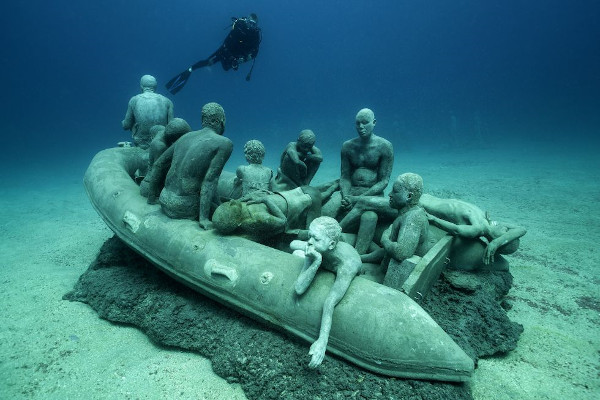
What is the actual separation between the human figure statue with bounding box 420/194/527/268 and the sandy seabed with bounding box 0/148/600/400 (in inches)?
37.6

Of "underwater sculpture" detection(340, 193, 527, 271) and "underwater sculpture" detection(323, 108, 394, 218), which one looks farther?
"underwater sculpture" detection(323, 108, 394, 218)

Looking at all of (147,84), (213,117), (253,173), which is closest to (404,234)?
(253,173)

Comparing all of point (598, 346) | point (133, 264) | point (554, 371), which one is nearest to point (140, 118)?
point (133, 264)

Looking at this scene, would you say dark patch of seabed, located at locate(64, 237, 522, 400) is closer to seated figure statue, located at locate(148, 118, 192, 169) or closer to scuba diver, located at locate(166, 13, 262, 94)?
seated figure statue, located at locate(148, 118, 192, 169)

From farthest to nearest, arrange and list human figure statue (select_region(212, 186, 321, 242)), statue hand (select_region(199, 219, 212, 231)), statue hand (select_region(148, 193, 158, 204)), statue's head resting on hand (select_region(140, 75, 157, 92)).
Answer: statue's head resting on hand (select_region(140, 75, 157, 92))
statue hand (select_region(148, 193, 158, 204))
statue hand (select_region(199, 219, 212, 231))
human figure statue (select_region(212, 186, 321, 242))

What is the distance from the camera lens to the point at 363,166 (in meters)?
4.98

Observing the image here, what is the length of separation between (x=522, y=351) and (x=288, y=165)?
3929 mm

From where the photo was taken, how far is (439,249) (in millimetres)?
3439

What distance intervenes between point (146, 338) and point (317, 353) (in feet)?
8.24

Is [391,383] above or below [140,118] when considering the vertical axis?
below

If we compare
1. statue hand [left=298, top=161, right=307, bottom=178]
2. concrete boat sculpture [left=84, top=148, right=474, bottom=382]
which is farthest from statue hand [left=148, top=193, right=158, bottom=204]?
statue hand [left=298, top=161, right=307, bottom=178]

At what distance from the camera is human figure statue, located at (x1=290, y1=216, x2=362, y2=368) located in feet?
8.73

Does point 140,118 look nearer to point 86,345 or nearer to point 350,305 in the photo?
point 86,345

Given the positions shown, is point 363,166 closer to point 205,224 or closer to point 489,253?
point 489,253
